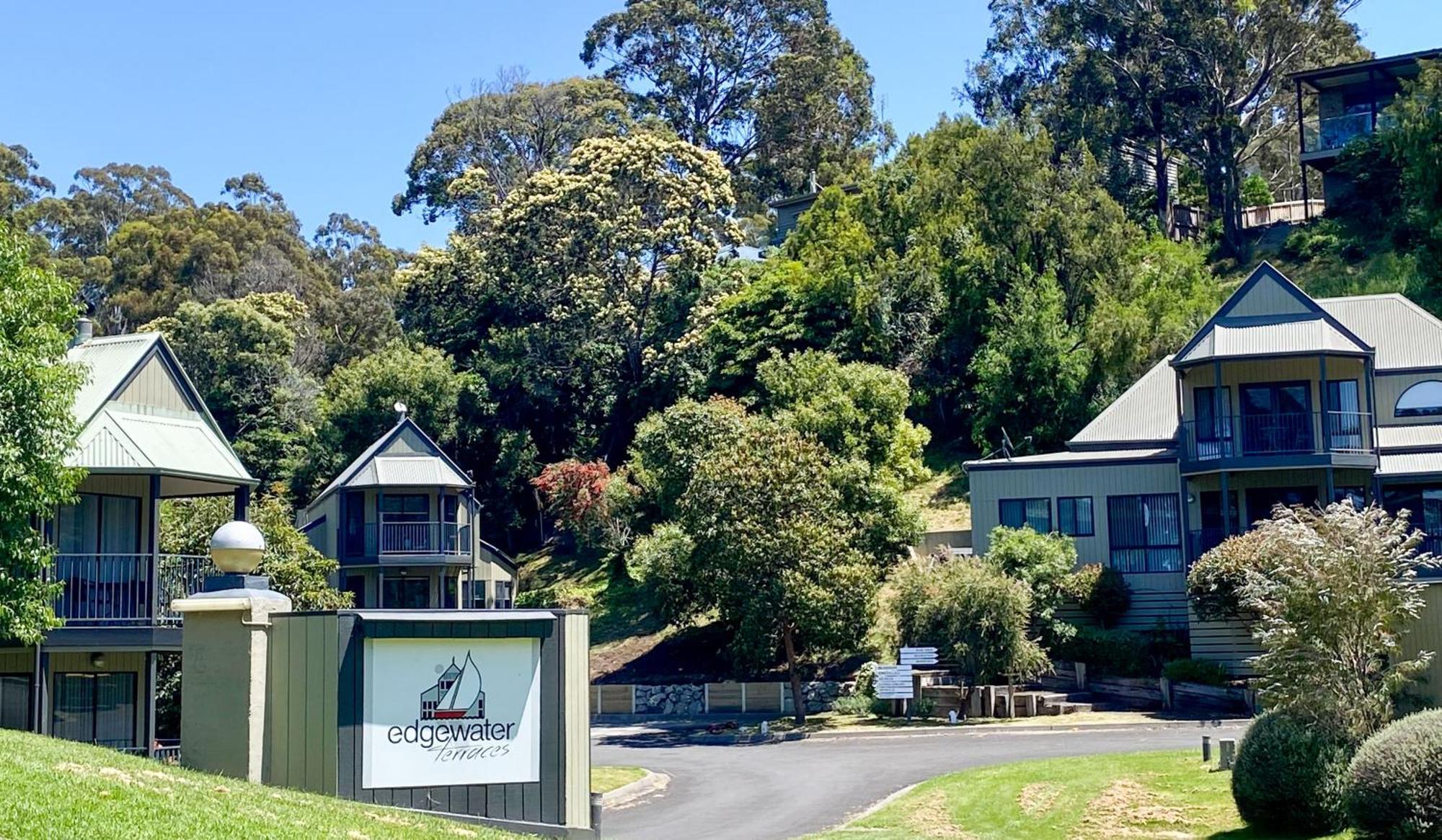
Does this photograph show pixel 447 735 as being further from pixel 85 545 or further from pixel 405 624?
pixel 85 545

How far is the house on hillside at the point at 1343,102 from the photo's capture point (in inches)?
2562

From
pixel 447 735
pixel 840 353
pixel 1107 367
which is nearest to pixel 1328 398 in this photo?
pixel 1107 367

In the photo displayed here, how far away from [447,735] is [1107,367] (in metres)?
38.0

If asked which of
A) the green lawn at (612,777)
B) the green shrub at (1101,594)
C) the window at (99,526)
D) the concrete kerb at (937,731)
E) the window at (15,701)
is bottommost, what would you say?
the green lawn at (612,777)

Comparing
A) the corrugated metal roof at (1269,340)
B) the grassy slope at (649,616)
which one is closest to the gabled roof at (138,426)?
the grassy slope at (649,616)

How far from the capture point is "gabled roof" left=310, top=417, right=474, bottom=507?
52250 mm

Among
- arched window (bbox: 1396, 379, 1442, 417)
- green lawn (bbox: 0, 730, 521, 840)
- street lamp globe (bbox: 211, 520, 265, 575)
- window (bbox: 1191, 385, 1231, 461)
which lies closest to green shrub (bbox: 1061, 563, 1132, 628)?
window (bbox: 1191, 385, 1231, 461)

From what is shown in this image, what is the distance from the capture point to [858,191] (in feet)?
242

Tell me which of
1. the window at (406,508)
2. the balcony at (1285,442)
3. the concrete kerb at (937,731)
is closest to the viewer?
the concrete kerb at (937,731)

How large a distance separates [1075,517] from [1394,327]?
10665 mm

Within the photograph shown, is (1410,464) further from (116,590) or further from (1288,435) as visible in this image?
(116,590)

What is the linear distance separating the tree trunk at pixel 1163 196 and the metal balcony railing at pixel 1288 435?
96.2 feet

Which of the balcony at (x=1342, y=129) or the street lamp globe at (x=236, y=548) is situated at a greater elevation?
the balcony at (x=1342, y=129)

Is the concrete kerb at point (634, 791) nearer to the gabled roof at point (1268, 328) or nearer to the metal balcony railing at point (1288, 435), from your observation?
the metal balcony railing at point (1288, 435)
